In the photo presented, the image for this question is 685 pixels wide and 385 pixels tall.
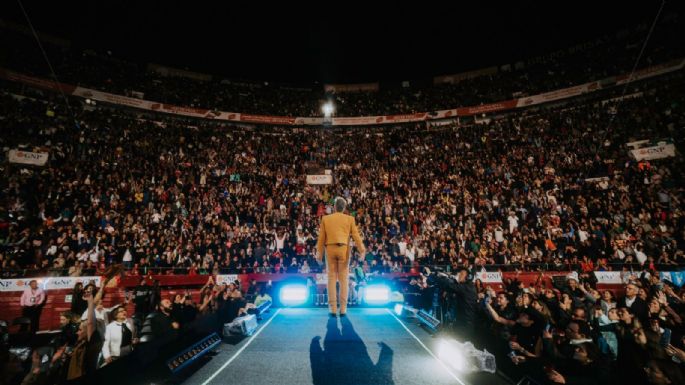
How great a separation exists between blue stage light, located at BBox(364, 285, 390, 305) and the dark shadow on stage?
5391mm

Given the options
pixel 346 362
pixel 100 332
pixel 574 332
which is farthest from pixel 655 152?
pixel 100 332

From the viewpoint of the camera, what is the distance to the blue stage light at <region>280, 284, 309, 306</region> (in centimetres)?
1254

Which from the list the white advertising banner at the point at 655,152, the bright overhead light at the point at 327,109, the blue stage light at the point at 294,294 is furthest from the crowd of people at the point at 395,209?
the bright overhead light at the point at 327,109

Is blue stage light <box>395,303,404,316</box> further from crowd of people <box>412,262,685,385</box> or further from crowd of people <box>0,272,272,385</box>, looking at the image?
crowd of people <box>0,272,272,385</box>

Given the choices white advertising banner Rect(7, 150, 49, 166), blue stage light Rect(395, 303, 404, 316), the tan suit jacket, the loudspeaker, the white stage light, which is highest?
white advertising banner Rect(7, 150, 49, 166)

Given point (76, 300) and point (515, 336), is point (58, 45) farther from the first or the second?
point (515, 336)

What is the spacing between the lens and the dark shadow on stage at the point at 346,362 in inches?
191

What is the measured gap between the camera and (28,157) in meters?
16.9

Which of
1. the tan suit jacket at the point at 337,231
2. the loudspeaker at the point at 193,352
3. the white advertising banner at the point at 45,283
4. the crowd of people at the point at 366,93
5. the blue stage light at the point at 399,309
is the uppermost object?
the crowd of people at the point at 366,93

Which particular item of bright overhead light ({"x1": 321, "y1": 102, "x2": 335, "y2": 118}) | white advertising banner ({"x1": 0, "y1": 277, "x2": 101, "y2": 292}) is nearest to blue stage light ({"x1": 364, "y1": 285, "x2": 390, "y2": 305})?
white advertising banner ({"x1": 0, "y1": 277, "x2": 101, "y2": 292})

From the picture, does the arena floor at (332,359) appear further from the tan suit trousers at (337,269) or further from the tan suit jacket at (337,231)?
the tan suit jacket at (337,231)

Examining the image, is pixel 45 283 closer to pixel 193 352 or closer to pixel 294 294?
pixel 294 294

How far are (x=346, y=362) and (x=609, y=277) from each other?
14022 mm

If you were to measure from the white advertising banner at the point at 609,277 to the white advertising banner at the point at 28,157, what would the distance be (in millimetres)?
28629
